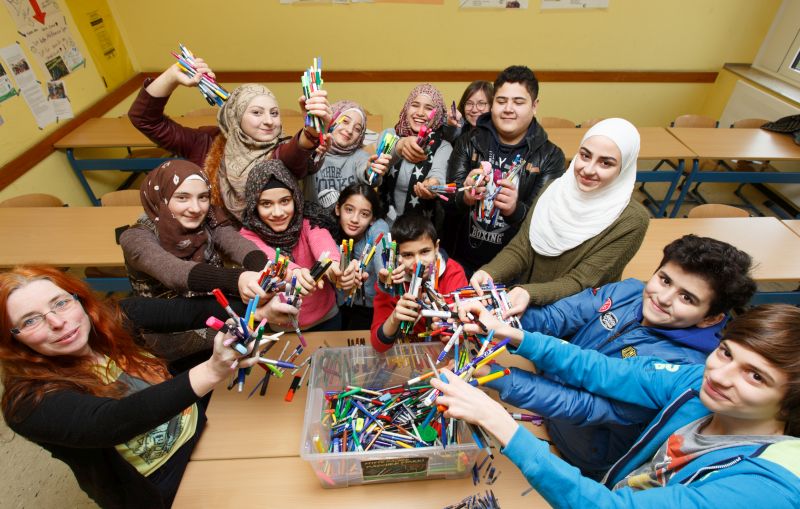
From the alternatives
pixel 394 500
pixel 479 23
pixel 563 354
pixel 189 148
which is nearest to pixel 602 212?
pixel 563 354

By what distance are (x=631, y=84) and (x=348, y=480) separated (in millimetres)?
5582

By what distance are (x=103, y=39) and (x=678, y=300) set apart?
5.44 meters

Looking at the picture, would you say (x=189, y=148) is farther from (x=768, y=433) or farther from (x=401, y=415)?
(x=768, y=433)

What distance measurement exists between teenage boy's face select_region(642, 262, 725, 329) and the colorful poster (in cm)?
519

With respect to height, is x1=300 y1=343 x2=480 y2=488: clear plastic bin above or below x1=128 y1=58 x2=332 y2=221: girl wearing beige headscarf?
below

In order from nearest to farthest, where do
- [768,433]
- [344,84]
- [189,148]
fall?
[768,433]
[189,148]
[344,84]

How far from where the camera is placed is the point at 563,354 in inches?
50.8

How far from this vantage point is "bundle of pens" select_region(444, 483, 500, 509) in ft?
4.14

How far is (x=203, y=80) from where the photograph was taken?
6.59 feet

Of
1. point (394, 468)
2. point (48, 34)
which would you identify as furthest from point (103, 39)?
point (394, 468)

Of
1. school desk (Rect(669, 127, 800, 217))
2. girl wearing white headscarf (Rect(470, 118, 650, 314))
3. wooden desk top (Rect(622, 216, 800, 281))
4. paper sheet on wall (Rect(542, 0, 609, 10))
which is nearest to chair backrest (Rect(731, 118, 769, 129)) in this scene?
school desk (Rect(669, 127, 800, 217))

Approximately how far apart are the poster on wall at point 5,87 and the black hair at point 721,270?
4.43 metres

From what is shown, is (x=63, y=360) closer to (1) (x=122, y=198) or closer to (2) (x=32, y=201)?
(1) (x=122, y=198)

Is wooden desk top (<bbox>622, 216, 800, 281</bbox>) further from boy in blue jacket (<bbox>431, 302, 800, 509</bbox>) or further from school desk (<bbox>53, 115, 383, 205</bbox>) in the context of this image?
school desk (<bbox>53, 115, 383, 205</bbox>)
